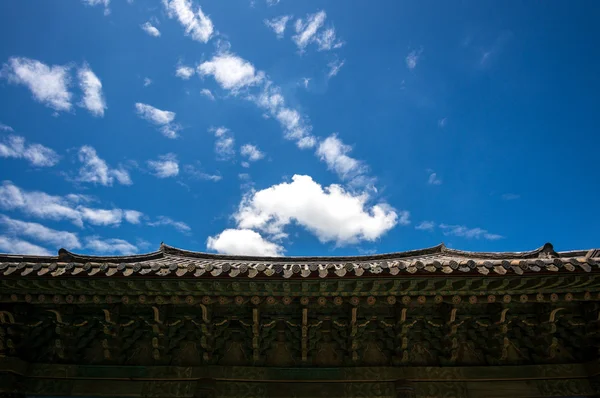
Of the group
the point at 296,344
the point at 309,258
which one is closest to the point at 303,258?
the point at 309,258

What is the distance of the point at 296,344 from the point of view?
6215mm

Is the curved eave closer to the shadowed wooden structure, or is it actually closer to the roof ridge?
the roof ridge

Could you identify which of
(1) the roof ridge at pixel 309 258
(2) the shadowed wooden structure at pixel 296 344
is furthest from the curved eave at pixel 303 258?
(2) the shadowed wooden structure at pixel 296 344

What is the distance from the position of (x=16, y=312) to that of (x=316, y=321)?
495 cm

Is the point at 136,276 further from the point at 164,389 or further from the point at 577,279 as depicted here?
the point at 577,279

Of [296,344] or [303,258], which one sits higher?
[303,258]

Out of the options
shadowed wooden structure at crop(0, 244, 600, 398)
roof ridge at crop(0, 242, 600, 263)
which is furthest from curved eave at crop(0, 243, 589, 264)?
shadowed wooden structure at crop(0, 244, 600, 398)

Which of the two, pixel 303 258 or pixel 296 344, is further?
pixel 303 258

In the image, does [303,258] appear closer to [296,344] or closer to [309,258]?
[309,258]

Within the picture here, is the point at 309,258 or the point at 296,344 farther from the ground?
the point at 309,258

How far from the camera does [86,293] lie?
216 inches

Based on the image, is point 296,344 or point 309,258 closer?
point 296,344

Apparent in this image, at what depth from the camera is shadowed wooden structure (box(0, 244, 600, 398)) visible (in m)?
5.72

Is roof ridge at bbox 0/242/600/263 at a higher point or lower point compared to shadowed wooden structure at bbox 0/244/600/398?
higher
